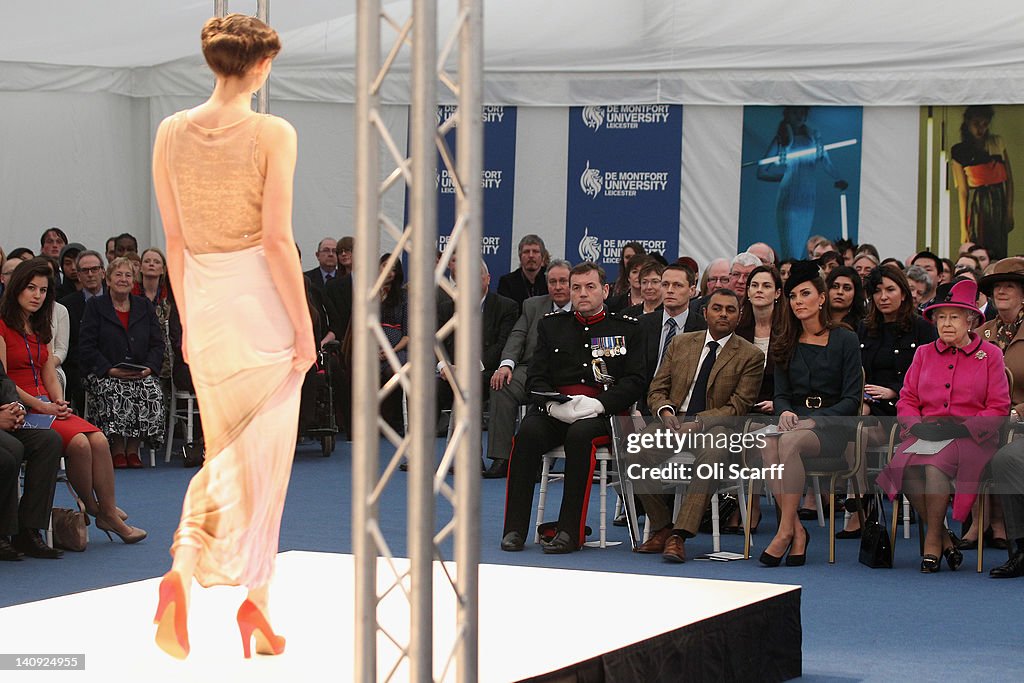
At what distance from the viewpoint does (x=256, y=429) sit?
4.22 metres

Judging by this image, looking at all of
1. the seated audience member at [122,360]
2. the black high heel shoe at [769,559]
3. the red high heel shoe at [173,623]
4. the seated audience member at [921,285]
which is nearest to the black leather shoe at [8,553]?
the seated audience member at [122,360]

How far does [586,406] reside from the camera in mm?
7234

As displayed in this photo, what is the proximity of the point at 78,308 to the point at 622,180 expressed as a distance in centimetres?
529

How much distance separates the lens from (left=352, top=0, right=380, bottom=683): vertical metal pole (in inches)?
125

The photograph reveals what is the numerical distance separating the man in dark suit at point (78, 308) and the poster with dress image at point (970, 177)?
22.1 feet

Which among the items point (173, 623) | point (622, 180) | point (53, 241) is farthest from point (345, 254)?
point (173, 623)

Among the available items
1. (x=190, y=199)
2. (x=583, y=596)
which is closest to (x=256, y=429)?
(x=190, y=199)

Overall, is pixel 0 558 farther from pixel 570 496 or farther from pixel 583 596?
pixel 583 596

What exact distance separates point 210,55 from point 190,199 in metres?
0.40

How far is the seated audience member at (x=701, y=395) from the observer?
282 inches

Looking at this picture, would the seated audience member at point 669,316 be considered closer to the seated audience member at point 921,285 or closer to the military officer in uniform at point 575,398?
the military officer in uniform at point 575,398

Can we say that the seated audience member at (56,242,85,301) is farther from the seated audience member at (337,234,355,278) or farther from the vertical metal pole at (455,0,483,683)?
the vertical metal pole at (455,0,483,683)

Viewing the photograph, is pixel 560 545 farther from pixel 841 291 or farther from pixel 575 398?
pixel 841 291

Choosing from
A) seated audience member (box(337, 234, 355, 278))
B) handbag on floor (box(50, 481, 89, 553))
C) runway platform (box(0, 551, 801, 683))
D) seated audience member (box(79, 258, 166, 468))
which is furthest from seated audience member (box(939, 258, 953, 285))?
handbag on floor (box(50, 481, 89, 553))
